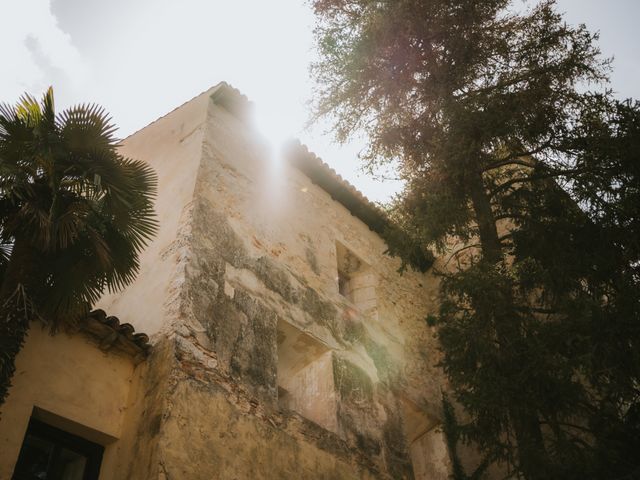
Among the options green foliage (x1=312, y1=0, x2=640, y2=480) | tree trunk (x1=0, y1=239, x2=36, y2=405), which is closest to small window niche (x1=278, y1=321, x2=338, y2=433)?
green foliage (x1=312, y1=0, x2=640, y2=480)

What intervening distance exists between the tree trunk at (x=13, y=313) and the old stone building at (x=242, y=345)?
1.04 m

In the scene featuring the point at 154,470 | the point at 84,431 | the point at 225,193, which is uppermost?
the point at 225,193

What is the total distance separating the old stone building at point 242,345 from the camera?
591 cm

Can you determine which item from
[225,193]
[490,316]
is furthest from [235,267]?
[490,316]

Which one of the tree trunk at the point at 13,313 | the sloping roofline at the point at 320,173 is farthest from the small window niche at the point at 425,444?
the tree trunk at the point at 13,313

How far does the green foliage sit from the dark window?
4490 mm

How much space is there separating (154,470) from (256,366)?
2157 mm

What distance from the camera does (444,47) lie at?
973cm

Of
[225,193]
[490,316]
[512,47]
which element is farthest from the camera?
[512,47]

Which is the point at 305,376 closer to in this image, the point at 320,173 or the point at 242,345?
the point at 242,345

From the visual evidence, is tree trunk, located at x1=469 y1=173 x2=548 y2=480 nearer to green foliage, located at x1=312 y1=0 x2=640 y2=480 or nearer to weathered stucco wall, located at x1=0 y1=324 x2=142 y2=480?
green foliage, located at x1=312 y1=0 x2=640 y2=480

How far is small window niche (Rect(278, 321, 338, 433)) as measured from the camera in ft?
26.9

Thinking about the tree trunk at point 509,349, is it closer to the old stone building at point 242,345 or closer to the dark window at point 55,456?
the old stone building at point 242,345

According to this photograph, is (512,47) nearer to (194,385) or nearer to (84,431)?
(194,385)
